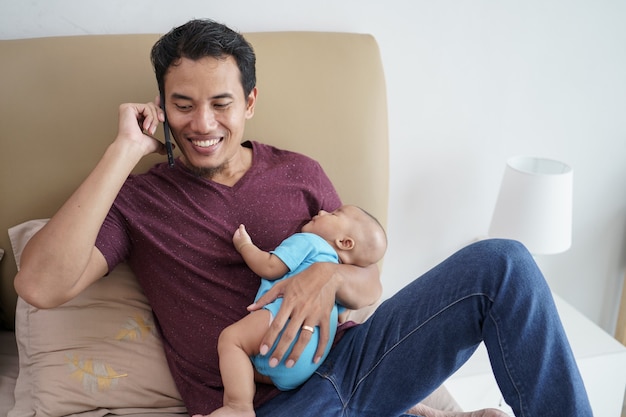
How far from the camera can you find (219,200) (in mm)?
1556

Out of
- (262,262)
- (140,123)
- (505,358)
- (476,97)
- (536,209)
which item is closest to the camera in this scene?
(505,358)

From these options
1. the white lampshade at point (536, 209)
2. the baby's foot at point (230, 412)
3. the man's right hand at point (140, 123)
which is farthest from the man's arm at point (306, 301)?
the white lampshade at point (536, 209)

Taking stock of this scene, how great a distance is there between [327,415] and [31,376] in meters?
0.68

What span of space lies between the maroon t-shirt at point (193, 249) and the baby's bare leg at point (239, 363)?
A: 121mm

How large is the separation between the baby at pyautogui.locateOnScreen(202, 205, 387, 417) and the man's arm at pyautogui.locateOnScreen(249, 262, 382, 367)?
15 millimetres

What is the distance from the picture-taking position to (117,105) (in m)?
1.65

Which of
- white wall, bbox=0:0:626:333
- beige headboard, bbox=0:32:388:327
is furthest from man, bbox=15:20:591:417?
white wall, bbox=0:0:626:333

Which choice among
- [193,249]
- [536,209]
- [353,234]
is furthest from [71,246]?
[536,209]

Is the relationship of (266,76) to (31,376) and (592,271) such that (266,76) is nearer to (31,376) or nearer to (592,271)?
(31,376)

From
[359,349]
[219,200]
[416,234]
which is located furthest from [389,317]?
[416,234]

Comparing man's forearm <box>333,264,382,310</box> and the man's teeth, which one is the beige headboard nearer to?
the man's teeth

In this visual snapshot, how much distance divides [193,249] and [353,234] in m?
0.36

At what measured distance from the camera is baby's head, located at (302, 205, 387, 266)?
1479 millimetres

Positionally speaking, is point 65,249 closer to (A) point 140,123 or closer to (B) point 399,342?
(A) point 140,123
